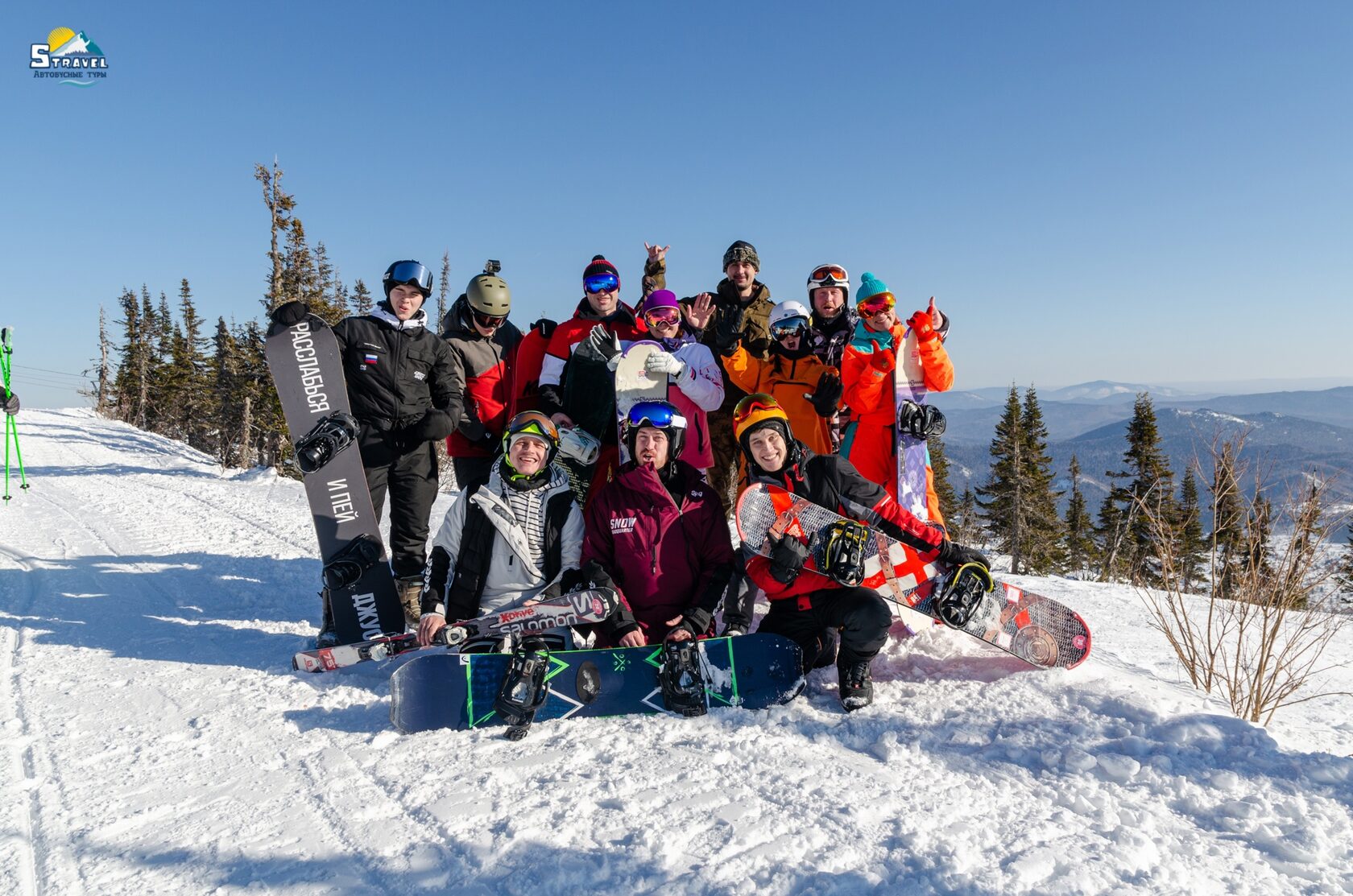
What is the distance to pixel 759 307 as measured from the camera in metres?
5.60

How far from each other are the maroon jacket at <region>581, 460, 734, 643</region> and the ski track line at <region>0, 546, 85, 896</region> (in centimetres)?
234

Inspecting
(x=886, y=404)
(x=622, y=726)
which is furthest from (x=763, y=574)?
(x=886, y=404)

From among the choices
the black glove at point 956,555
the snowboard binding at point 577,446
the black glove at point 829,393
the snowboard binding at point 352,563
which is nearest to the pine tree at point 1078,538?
the black glove at point 829,393

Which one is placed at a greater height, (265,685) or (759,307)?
(759,307)

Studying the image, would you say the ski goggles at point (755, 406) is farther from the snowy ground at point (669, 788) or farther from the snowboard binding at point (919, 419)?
the snowy ground at point (669, 788)

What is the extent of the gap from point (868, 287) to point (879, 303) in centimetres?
16

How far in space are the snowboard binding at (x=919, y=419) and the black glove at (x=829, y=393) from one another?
419 millimetres

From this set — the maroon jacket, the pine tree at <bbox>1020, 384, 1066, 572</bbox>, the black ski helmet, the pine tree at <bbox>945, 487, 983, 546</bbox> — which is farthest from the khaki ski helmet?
the pine tree at <bbox>1020, 384, 1066, 572</bbox>

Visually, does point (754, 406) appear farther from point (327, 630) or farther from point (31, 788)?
point (31, 788)

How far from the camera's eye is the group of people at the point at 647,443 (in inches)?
155

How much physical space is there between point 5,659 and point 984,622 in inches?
223

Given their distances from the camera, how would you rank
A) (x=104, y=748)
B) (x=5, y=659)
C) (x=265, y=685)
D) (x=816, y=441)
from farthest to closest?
(x=816, y=441) < (x=5, y=659) < (x=265, y=685) < (x=104, y=748)

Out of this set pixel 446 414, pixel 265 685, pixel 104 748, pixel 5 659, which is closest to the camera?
pixel 104 748

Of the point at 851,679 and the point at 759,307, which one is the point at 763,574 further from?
the point at 759,307
